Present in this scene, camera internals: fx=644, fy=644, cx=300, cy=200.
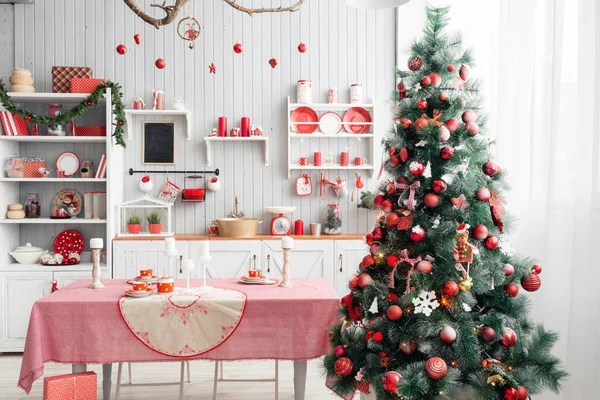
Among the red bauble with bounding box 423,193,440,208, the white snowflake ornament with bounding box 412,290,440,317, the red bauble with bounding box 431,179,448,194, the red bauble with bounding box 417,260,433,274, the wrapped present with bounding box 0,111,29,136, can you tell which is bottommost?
the white snowflake ornament with bounding box 412,290,440,317

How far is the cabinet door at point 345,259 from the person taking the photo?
548cm

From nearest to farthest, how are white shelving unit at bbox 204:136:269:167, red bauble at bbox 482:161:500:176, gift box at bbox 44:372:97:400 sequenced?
1. red bauble at bbox 482:161:500:176
2. gift box at bbox 44:372:97:400
3. white shelving unit at bbox 204:136:269:167

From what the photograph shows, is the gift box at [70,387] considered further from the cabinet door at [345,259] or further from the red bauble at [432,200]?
the cabinet door at [345,259]

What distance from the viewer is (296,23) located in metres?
5.86

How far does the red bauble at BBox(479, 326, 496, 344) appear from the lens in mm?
2479

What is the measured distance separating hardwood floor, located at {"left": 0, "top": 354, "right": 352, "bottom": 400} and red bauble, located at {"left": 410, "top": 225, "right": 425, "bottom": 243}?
74.7 inches

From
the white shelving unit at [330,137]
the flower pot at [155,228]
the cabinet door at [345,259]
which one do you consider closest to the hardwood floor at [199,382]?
the cabinet door at [345,259]

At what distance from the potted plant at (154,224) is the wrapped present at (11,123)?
4.22 feet

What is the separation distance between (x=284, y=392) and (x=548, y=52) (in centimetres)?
268

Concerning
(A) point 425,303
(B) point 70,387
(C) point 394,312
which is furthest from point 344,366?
(B) point 70,387

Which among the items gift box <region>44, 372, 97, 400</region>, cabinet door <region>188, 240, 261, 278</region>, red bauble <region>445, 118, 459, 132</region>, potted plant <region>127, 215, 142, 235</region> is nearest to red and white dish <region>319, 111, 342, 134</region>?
cabinet door <region>188, 240, 261, 278</region>

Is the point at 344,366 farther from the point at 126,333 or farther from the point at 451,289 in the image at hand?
the point at 126,333

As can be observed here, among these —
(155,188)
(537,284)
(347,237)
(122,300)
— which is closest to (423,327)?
(537,284)

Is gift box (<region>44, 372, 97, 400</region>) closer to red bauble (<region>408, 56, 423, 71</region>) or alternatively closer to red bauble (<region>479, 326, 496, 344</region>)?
red bauble (<region>479, 326, 496, 344</region>)
